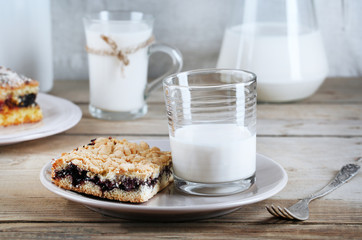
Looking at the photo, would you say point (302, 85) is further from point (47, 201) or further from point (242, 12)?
point (47, 201)

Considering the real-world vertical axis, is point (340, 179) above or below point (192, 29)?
below

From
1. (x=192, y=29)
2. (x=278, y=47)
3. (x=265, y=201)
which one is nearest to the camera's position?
(x=265, y=201)

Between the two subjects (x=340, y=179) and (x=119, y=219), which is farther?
(x=340, y=179)

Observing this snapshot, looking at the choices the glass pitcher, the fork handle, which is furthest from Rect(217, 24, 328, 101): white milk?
the fork handle

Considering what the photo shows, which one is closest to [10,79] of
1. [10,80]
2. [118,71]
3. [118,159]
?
[10,80]

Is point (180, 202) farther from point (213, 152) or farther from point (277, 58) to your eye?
point (277, 58)

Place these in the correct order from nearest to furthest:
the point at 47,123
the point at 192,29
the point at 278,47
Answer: the point at 47,123 < the point at 278,47 < the point at 192,29

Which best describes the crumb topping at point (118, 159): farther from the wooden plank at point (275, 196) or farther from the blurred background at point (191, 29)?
the blurred background at point (191, 29)
